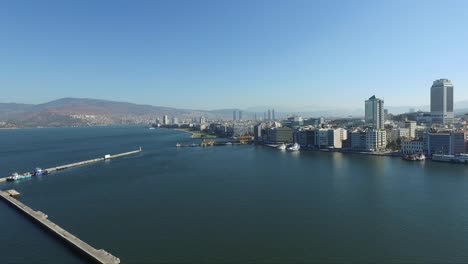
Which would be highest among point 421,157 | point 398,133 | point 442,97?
point 442,97

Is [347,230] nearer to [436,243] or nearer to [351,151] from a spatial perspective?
[436,243]

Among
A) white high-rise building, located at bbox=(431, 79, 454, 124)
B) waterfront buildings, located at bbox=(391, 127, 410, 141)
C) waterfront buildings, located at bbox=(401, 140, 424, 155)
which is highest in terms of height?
white high-rise building, located at bbox=(431, 79, 454, 124)

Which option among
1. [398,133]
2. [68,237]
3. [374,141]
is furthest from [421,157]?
[68,237]

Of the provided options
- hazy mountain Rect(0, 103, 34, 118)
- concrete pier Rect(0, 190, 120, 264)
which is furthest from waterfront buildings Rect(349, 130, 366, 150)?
hazy mountain Rect(0, 103, 34, 118)

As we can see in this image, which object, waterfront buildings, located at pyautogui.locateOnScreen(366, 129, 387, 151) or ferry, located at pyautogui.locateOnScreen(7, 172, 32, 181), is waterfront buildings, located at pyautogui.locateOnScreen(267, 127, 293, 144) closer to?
waterfront buildings, located at pyautogui.locateOnScreen(366, 129, 387, 151)

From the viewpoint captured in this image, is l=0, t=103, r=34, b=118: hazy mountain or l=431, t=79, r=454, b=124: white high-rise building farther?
l=0, t=103, r=34, b=118: hazy mountain

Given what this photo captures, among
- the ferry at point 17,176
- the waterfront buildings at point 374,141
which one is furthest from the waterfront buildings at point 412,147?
the ferry at point 17,176

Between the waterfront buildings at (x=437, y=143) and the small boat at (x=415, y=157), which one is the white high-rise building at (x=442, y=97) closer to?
the waterfront buildings at (x=437, y=143)

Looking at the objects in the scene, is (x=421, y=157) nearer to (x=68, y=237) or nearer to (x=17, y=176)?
(x=68, y=237)
